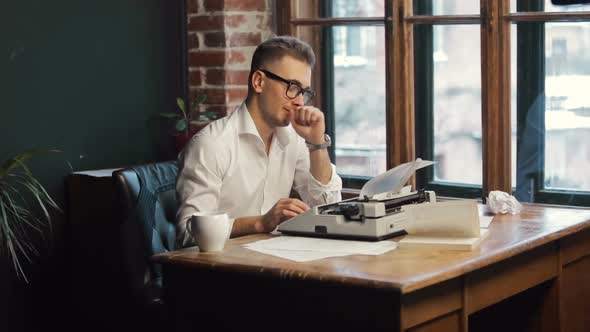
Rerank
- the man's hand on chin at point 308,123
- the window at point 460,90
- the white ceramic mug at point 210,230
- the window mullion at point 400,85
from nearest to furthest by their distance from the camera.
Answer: the white ceramic mug at point 210,230, the man's hand on chin at point 308,123, the window at point 460,90, the window mullion at point 400,85

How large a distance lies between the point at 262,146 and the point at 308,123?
18 centimetres

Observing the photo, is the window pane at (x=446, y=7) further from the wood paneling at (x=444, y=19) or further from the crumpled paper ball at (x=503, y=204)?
the crumpled paper ball at (x=503, y=204)

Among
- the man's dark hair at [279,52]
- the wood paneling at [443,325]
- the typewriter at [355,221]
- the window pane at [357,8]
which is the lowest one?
the wood paneling at [443,325]

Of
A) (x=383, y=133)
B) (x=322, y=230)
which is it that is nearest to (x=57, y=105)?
(x=383, y=133)

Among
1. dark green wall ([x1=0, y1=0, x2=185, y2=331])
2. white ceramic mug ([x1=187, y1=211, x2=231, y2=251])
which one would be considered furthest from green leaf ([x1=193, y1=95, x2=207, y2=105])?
white ceramic mug ([x1=187, y1=211, x2=231, y2=251])

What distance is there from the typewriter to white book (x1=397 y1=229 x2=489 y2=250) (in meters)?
0.11

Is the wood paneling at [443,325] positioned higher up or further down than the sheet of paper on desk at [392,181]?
further down

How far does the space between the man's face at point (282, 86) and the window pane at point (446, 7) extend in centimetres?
79

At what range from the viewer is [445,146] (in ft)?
12.9

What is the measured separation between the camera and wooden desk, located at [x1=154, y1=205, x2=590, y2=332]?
2.29 meters

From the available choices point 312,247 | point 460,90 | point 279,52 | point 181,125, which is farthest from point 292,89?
point 181,125

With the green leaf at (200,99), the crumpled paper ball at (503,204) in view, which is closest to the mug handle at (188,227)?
the crumpled paper ball at (503,204)

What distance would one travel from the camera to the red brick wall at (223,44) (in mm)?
4316

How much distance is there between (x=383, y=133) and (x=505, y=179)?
63 centimetres
